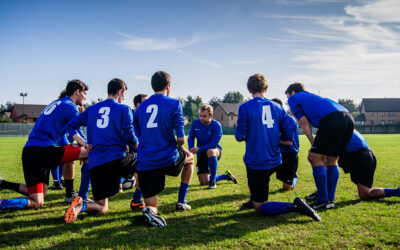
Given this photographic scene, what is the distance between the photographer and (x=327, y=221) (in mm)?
4008

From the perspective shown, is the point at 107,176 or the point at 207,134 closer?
the point at 107,176

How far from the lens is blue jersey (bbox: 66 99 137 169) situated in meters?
4.39

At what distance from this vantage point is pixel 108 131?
4.40 meters

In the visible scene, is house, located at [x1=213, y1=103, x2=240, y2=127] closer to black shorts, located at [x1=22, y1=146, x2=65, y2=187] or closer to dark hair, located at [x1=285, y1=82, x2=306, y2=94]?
dark hair, located at [x1=285, y1=82, x2=306, y2=94]

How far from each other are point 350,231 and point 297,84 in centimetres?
269

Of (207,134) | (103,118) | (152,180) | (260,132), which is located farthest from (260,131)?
(207,134)

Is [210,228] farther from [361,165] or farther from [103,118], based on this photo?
[361,165]

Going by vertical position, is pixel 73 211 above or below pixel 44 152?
below

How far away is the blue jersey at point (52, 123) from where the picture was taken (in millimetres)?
4730

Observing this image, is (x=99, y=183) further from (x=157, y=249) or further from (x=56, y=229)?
(x=157, y=249)

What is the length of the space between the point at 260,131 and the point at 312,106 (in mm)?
1112

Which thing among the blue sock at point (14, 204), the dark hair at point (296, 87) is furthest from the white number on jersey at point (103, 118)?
the dark hair at point (296, 87)

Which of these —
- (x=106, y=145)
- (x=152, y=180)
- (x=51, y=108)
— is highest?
(x=51, y=108)

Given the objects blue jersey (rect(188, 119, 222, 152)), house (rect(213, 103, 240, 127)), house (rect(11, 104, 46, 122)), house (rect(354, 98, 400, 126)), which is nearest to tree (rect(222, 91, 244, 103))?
house (rect(213, 103, 240, 127))
